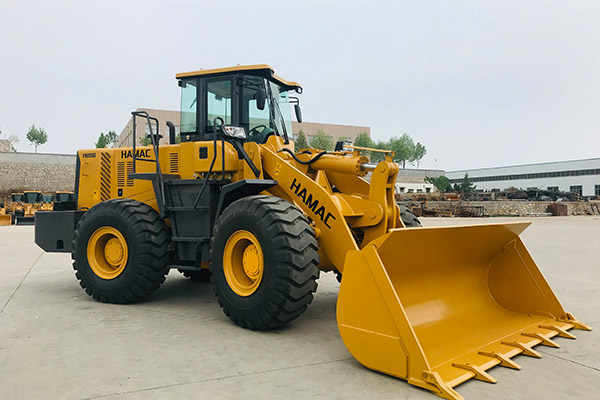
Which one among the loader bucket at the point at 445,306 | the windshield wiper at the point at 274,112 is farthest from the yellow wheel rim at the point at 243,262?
the windshield wiper at the point at 274,112

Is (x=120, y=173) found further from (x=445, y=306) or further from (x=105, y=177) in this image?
(x=445, y=306)

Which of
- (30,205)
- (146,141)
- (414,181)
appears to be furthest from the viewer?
(414,181)

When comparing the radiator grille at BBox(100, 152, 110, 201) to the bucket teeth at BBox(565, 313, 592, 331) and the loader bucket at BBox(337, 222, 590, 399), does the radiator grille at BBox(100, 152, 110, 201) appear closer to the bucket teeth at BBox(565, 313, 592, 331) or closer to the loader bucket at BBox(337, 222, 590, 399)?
the loader bucket at BBox(337, 222, 590, 399)

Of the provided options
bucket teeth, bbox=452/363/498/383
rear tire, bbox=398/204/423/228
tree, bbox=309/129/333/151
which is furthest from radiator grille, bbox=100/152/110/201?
tree, bbox=309/129/333/151

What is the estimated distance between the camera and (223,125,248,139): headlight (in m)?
5.58

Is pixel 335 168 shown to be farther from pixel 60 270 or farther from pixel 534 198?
pixel 534 198

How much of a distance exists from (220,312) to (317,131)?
67.3 m

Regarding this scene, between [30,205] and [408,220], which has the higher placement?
[408,220]

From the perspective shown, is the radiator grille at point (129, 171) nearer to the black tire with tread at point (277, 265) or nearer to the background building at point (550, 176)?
the black tire with tread at point (277, 265)

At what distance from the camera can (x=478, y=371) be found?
3.42 m

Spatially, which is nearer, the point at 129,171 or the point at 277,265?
the point at 277,265

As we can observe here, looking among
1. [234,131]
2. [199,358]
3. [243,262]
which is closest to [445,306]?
[243,262]

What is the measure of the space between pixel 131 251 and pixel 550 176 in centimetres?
7743

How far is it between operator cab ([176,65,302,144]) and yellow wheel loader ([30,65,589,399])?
0.02 meters
